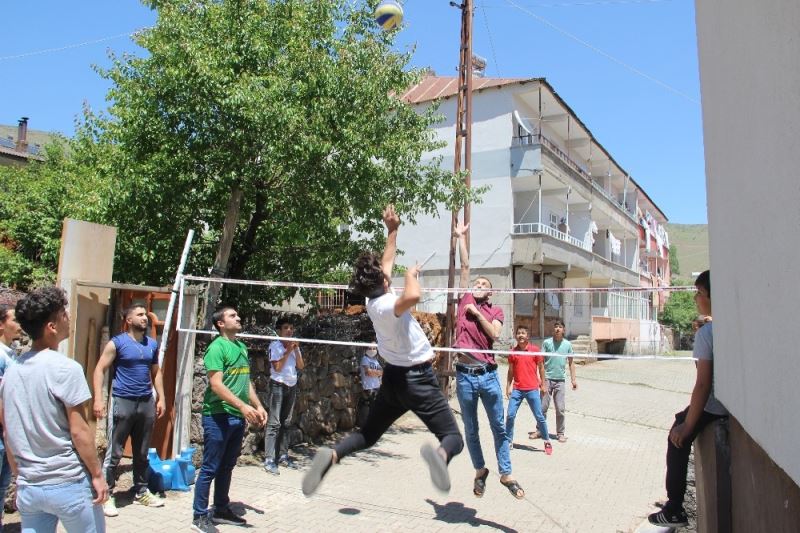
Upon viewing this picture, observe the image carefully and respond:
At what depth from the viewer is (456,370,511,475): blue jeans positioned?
6062mm

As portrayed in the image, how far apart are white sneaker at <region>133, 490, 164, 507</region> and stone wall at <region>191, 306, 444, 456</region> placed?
4.95 ft

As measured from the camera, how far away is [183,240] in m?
9.59

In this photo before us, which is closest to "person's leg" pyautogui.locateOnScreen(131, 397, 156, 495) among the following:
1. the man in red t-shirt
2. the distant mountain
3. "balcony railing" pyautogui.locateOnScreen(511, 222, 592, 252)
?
the man in red t-shirt

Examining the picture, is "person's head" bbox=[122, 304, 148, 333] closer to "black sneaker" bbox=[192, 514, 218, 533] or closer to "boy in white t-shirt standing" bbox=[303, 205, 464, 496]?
"black sneaker" bbox=[192, 514, 218, 533]

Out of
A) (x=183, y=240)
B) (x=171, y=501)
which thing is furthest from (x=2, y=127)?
(x=171, y=501)

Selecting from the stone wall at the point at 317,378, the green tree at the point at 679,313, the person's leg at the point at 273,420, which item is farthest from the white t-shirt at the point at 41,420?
the green tree at the point at 679,313

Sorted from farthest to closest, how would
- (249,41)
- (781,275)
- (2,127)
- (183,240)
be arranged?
(2,127) < (183,240) < (249,41) < (781,275)

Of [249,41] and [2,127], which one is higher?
[2,127]

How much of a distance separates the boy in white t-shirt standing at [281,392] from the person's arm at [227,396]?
9.56 ft

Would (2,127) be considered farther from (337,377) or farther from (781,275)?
(781,275)

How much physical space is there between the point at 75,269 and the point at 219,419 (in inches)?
101

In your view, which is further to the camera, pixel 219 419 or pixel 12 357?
pixel 219 419

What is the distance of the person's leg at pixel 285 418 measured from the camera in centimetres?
830

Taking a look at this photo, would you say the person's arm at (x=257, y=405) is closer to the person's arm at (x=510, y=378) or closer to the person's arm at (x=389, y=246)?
the person's arm at (x=389, y=246)
